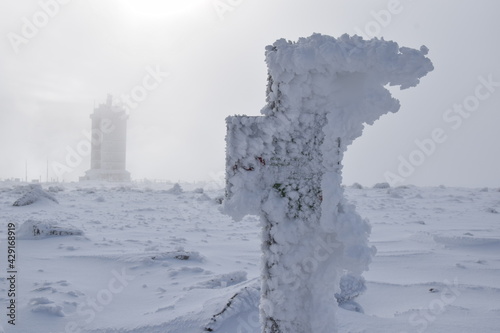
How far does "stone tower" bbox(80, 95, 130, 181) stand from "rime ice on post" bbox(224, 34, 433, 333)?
3489 cm

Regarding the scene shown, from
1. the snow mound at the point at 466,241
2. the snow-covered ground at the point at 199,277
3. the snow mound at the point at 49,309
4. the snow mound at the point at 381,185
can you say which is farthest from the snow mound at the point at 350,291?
the snow mound at the point at 381,185

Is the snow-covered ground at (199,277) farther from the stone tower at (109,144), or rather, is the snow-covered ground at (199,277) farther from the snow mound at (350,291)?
the stone tower at (109,144)

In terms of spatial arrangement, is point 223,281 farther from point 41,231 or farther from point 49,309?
point 41,231

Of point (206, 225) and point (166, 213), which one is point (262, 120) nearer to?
point (206, 225)

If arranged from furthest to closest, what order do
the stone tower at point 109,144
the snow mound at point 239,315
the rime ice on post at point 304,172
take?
the stone tower at point 109,144 → the snow mound at point 239,315 → the rime ice on post at point 304,172

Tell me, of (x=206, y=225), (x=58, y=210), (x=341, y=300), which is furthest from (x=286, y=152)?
(x=58, y=210)

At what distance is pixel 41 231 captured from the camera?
5.40 meters

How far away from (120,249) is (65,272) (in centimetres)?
102

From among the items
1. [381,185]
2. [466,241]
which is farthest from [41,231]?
[381,185]

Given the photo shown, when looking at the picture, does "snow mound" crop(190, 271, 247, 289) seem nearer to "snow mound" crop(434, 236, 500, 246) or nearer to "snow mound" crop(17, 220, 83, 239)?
"snow mound" crop(17, 220, 83, 239)

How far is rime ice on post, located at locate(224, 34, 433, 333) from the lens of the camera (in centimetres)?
207

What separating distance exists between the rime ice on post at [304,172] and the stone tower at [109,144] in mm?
34890

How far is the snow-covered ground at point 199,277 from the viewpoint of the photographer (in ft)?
9.25

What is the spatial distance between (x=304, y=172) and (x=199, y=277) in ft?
7.47
